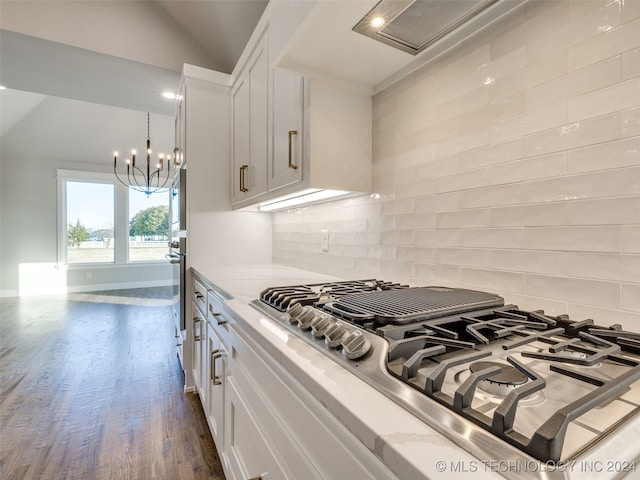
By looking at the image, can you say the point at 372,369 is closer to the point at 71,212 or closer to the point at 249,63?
the point at 249,63

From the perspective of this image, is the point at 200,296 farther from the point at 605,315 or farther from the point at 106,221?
the point at 106,221

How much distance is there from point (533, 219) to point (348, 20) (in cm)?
80

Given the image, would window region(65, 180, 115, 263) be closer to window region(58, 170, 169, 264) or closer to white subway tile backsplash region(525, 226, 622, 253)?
window region(58, 170, 169, 264)

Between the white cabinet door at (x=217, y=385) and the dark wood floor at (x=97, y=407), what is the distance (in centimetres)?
28

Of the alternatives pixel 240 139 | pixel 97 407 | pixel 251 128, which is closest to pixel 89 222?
pixel 97 407

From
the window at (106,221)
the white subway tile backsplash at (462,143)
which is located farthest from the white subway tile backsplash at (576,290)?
the window at (106,221)

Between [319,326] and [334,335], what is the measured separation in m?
0.07

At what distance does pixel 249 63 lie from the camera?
6.27 ft

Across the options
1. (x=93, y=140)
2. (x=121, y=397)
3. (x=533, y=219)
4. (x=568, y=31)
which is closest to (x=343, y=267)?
(x=533, y=219)

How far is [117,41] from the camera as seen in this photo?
7.52 ft

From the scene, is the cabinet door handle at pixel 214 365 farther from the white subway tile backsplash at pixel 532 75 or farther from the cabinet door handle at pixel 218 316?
the white subway tile backsplash at pixel 532 75

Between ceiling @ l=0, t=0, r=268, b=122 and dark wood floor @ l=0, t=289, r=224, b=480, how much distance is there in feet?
7.86

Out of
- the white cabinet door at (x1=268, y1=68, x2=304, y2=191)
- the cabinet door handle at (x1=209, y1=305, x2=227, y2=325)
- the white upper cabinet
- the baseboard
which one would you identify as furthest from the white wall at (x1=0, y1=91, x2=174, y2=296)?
the cabinet door handle at (x1=209, y1=305, x2=227, y2=325)

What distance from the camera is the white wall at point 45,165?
534cm
